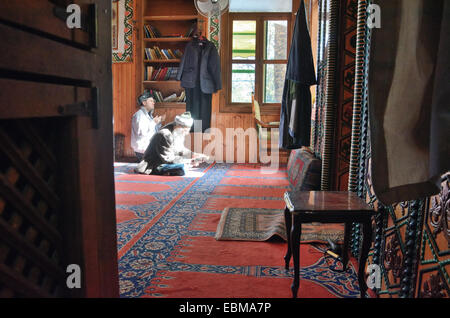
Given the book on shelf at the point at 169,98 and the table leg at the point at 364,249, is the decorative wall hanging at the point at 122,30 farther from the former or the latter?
the table leg at the point at 364,249

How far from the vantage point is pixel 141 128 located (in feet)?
19.4

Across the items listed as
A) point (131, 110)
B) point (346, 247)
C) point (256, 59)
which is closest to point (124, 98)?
point (131, 110)

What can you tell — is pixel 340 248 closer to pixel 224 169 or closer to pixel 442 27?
pixel 442 27

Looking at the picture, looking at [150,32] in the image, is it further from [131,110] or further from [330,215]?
[330,215]

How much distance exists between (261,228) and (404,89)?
209cm

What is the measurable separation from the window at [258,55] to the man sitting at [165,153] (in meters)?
1.38

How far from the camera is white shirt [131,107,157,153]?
5.95 metres

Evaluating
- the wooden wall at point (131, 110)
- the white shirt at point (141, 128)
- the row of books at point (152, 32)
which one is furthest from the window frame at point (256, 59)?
the white shirt at point (141, 128)

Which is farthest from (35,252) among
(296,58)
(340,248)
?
(296,58)

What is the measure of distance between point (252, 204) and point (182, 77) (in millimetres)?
3191

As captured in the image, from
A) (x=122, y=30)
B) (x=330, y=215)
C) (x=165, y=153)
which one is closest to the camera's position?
(x=330, y=215)
